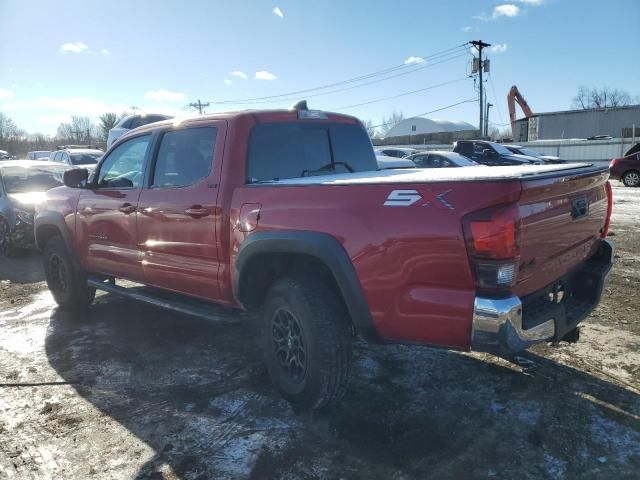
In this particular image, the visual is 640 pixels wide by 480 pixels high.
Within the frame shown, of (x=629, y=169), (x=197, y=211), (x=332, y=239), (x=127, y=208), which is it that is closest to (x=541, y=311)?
(x=332, y=239)

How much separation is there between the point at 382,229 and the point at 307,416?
55.5 inches

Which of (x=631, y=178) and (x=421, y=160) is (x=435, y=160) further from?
(x=631, y=178)

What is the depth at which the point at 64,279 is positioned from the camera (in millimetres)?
5336

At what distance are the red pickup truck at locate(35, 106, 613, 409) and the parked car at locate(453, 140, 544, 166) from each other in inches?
508

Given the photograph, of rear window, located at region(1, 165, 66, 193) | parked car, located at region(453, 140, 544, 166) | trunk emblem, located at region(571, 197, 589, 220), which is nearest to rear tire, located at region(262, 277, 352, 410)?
trunk emblem, located at region(571, 197, 589, 220)

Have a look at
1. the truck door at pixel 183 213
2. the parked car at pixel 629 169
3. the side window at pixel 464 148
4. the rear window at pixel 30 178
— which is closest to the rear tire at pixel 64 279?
the truck door at pixel 183 213

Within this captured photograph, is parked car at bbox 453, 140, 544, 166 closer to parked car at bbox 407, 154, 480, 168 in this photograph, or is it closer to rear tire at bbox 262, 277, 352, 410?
parked car at bbox 407, 154, 480, 168

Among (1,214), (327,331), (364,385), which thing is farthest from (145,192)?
(1,214)

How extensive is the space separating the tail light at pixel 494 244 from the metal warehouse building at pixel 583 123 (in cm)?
4411

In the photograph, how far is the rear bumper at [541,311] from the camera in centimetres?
228

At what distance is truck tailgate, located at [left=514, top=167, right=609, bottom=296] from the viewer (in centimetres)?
239

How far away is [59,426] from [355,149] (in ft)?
9.92

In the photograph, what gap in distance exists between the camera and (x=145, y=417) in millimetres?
3162

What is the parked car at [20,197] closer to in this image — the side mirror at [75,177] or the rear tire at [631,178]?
the side mirror at [75,177]
